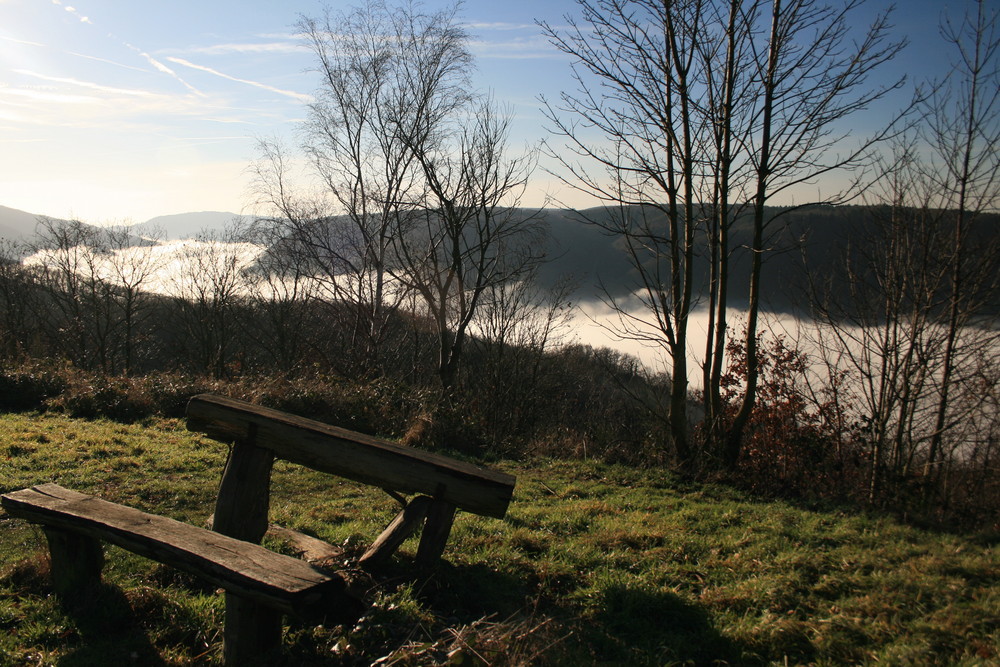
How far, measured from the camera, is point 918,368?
8.34 meters

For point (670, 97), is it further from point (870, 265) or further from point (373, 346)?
point (373, 346)

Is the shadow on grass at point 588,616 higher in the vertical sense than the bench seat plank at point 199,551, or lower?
lower

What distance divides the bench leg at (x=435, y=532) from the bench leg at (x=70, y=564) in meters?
1.86

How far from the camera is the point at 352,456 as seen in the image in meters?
4.00

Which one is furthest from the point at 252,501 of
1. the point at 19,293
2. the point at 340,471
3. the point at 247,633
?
the point at 19,293

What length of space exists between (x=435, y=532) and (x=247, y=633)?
1301 mm

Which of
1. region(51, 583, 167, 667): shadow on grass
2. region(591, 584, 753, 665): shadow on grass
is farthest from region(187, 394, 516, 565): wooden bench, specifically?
region(591, 584, 753, 665): shadow on grass

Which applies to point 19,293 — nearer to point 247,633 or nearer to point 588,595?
point 247,633

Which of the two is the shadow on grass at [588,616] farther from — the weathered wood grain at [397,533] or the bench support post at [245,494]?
the bench support post at [245,494]

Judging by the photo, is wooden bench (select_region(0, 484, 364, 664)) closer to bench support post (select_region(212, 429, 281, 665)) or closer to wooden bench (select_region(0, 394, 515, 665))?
wooden bench (select_region(0, 394, 515, 665))

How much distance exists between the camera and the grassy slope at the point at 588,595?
3104 mm

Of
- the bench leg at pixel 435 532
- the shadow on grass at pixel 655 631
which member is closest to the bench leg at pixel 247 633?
the bench leg at pixel 435 532

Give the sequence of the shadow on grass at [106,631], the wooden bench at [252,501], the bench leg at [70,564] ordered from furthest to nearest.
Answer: the bench leg at [70,564], the wooden bench at [252,501], the shadow on grass at [106,631]

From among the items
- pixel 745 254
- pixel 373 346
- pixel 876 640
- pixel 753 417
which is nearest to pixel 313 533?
pixel 876 640
